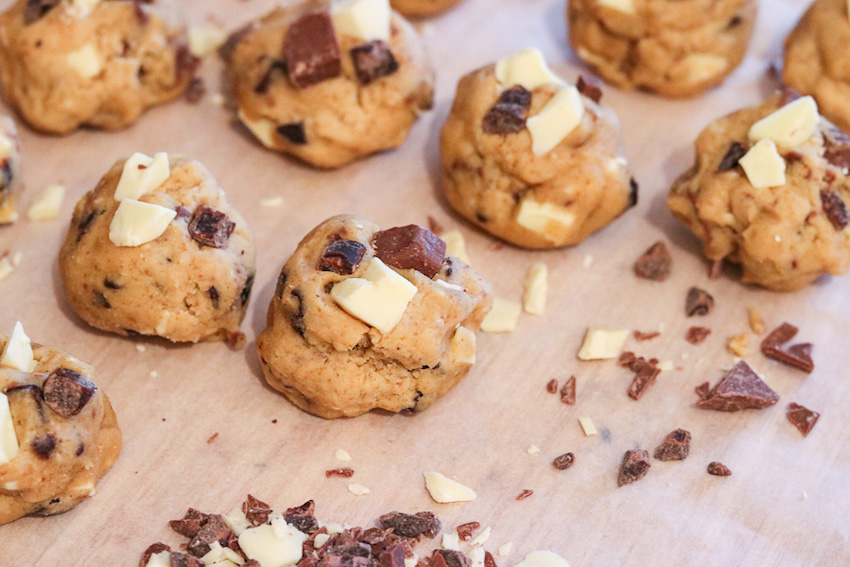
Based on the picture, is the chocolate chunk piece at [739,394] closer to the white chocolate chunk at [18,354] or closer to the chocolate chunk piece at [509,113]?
the chocolate chunk piece at [509,113]

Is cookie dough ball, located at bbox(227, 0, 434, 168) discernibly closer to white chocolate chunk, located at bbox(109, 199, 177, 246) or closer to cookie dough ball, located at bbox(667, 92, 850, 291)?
white chocolate chunk, located at bbox(109, 199, 177, 246)

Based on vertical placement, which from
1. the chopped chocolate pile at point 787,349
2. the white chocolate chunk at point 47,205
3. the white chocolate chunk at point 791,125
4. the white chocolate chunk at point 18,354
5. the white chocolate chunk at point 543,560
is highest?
the white chocolate chunk at point 791,125

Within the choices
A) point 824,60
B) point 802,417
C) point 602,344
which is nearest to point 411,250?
point 602,344

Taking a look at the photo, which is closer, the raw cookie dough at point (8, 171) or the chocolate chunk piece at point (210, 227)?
the chocolate chunk piece at point (210, 227)

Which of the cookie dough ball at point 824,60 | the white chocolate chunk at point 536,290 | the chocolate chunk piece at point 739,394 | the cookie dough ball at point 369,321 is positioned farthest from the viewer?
the cookie dough ball at point 824,60

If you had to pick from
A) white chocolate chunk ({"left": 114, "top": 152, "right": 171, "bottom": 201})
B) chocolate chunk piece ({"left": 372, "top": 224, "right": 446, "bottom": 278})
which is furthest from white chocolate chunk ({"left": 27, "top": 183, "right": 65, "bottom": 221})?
chocolate chunk piece ({"left": 372, "top": 224, "right": 446, "bottom": 278})

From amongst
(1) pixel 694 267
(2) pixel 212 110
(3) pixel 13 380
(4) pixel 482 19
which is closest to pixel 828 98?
(1) pixel 694 267

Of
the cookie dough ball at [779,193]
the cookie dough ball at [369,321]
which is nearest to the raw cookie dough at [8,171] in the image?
the cookie dough ball at [369,321]
